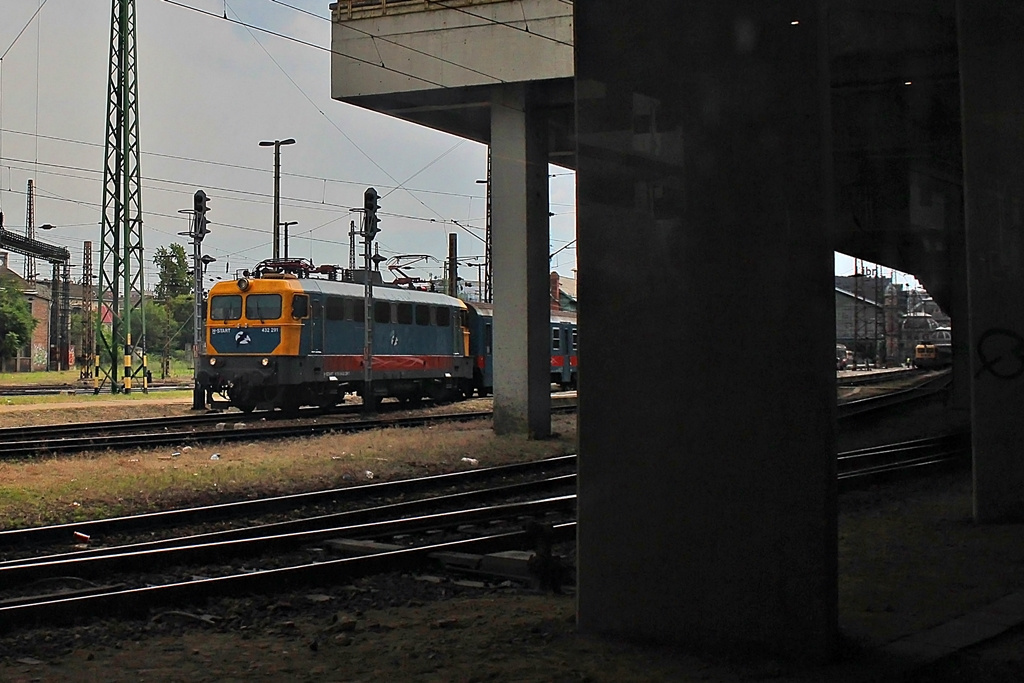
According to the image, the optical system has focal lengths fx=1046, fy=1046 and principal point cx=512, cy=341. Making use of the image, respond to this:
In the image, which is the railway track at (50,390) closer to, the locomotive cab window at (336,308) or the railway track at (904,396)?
the locomotive cab window at (336,308)

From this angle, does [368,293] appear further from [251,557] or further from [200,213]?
[251,557]

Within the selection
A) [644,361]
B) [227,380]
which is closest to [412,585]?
[644,361]

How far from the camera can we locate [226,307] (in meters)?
24.8

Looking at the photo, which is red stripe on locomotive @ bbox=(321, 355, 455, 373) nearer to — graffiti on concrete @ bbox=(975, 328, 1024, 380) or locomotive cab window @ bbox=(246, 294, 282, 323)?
locomotive cab window @ bbox=(246, 294, 282, 323)

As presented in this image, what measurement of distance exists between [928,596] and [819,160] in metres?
3.36

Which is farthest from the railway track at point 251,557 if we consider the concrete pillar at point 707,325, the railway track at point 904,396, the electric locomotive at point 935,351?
the railway track at point 904,396

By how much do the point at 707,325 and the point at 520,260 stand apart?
13.3m

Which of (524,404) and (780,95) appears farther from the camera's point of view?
(524,404)

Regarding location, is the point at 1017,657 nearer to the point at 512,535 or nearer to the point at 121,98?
the point at 512,535

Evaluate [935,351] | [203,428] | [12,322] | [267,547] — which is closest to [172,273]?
[12,322]

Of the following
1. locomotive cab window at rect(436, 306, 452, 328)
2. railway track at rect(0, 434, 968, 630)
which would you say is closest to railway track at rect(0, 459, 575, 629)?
railway track at rect(0, 434, 968, 630)

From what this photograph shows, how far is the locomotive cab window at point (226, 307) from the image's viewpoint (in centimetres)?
2458

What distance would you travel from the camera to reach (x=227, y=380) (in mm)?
23906

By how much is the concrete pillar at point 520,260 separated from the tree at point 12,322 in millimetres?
54602
